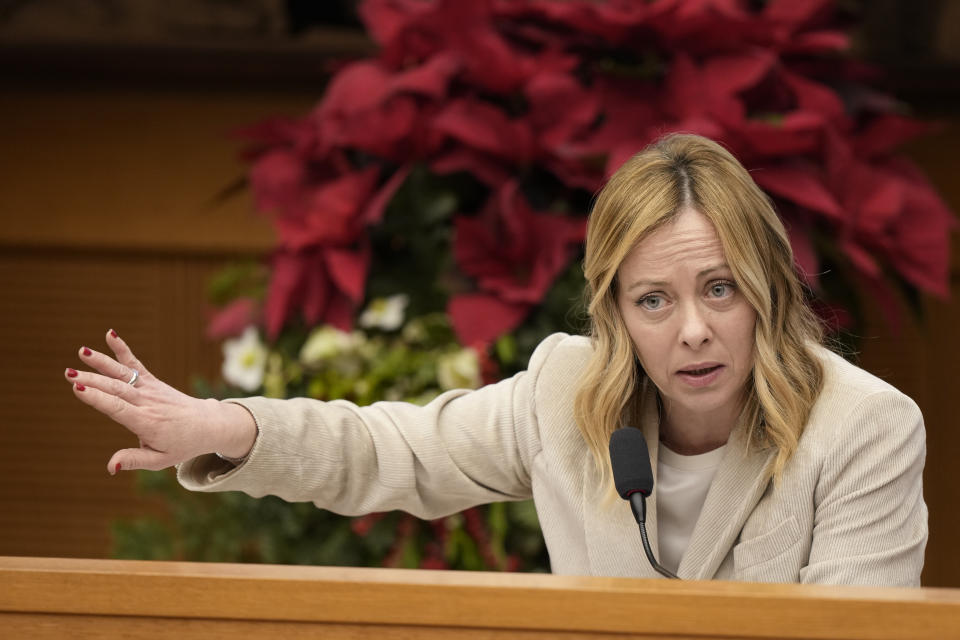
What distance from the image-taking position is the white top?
1.42 metres

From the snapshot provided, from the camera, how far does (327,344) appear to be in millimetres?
2035

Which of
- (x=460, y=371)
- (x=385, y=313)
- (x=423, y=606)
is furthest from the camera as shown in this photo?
(x=385, y=313)

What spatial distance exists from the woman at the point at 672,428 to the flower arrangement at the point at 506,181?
0.44m

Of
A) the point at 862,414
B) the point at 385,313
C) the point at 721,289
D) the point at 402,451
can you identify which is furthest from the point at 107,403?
the point at 385,313

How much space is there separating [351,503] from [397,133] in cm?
76

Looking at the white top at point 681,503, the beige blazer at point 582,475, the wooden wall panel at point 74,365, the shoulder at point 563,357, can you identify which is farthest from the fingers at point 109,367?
the wooden wall panel at point 74,365

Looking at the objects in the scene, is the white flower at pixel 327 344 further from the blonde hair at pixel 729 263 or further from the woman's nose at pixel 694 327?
the woman's nose at pixel 694 327

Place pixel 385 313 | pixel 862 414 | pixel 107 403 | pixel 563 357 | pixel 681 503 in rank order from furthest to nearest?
pixel 385 313
pixel 563 357
pixel 681 503
pixel 862 414
pixel 107 403

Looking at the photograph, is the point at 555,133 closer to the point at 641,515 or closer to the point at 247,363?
the point at 247,363

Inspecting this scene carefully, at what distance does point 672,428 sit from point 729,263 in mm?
266

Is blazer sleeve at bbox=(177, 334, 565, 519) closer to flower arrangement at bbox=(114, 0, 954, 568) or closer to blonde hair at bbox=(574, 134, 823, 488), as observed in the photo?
blonde hair at bbox=(574, 134, 823, 488)

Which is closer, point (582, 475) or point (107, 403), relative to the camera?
point (107, 403)

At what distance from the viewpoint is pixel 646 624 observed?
3.16 feet

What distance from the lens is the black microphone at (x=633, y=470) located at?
1227 mm
